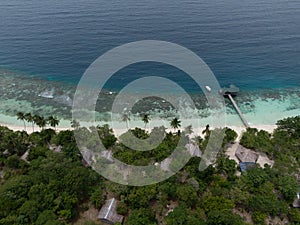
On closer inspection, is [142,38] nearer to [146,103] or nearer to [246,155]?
[146,103]

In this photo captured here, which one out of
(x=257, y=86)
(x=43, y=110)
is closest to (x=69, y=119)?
(x=43, y=110)

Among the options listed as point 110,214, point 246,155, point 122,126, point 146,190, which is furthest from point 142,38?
point 110,214

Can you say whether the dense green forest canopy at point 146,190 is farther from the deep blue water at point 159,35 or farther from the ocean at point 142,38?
the deep blue water at point 159,35

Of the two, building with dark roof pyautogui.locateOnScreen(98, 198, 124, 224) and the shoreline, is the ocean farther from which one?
building with dark roof pyautogui.locateOnScreen(98, 198, 124, 224)

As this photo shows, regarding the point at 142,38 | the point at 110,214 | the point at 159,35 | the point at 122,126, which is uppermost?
the point at 159,35

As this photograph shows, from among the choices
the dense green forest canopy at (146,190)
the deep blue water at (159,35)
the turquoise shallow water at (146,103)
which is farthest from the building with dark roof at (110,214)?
the deep blue water at (159,35)

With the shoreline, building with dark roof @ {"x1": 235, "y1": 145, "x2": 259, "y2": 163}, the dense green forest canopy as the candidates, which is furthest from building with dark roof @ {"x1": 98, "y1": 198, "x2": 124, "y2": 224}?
building with dark roof @ {"x1": 235, "y1": 145, "x2": 259, "y2": 163}
